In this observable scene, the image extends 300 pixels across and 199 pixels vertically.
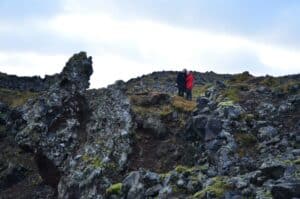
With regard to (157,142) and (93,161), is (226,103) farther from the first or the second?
(93,161)

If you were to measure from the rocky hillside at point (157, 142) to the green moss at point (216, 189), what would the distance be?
0.05 meters

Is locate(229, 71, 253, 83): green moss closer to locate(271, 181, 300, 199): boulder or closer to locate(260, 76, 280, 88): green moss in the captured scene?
locate(260, 76, 280, 88): green moss

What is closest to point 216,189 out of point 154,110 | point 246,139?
point 246,139

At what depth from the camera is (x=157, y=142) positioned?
33375 millimetres

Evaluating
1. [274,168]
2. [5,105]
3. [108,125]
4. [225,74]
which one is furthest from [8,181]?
[225,74]

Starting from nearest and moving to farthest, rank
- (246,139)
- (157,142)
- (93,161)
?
(246,139) < (93,161) < (157,142)

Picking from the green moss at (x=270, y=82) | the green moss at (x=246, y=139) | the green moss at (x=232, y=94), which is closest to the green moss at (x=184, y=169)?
the green moss at (x=246, y=139)


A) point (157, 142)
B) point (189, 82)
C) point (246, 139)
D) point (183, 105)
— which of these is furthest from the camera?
point (189, 82)

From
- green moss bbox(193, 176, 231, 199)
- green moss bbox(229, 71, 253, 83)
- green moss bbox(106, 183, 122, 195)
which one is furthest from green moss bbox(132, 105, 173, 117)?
green moss bbox(193, 176, 231, 199)

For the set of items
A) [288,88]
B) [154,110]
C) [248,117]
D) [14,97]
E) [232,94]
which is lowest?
[248,117]

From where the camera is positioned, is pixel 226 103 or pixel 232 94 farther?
pixel 232 94

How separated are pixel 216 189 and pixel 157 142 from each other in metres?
11.4

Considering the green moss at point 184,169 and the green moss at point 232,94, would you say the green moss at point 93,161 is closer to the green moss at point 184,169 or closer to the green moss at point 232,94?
the green moss at point 184,169

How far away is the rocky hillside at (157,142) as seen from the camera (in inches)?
941
